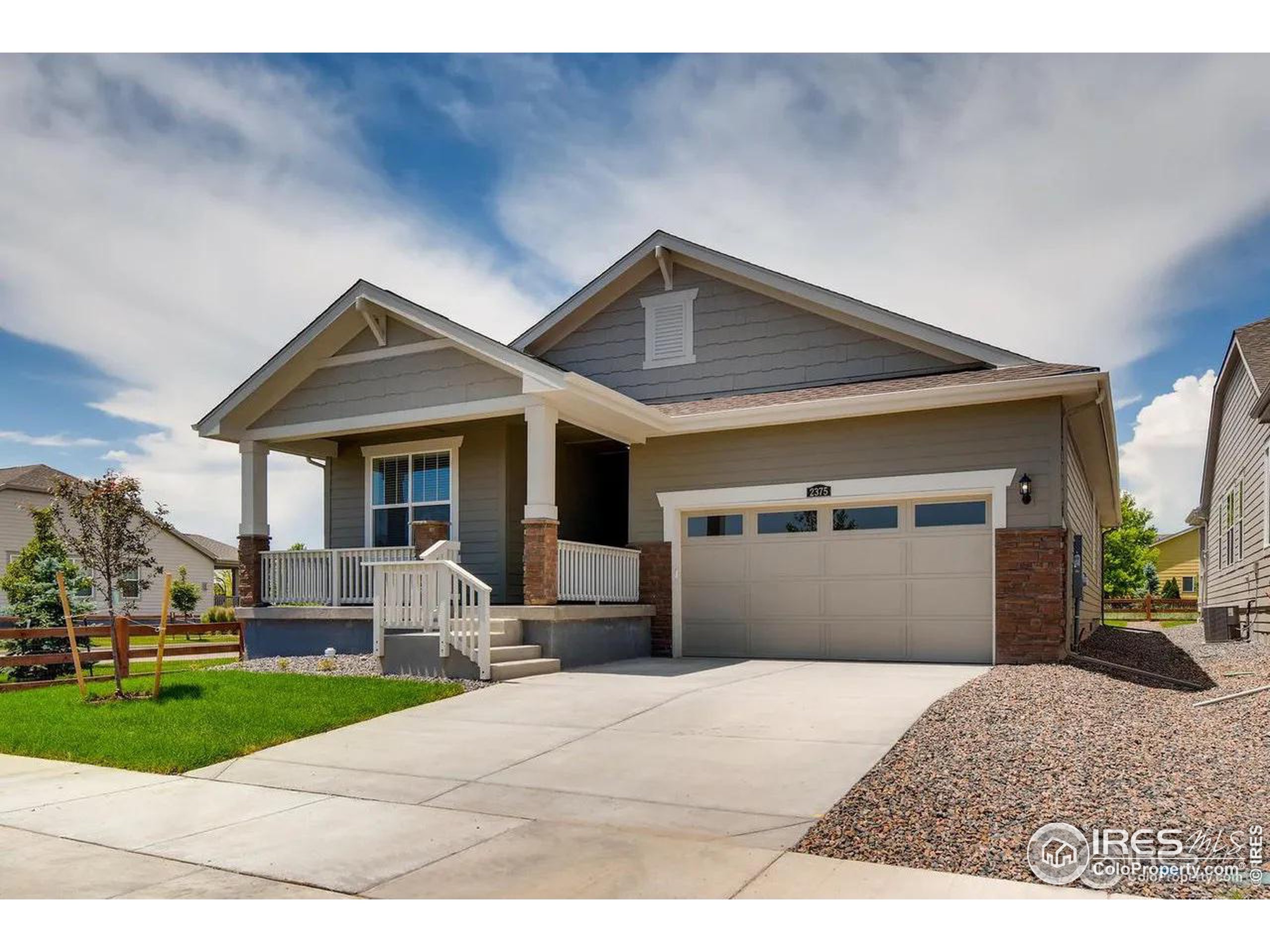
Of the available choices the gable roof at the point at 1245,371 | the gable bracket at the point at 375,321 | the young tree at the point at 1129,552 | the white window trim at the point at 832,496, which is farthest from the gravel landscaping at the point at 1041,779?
the young tree at the point at 1129,552

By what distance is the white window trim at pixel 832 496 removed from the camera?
470 inches

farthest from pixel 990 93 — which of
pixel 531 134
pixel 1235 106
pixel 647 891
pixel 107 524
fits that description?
pixel 107 524

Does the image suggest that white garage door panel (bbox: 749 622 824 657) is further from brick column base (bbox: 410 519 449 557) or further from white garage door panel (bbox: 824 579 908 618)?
brick column base (bbox: 410 519 449 557)

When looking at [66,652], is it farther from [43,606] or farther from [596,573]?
[596,573]

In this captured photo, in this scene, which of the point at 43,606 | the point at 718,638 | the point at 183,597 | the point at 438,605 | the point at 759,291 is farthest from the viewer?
the point at 183,597

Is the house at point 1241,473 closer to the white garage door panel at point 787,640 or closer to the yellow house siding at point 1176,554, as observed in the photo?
the white garage door panel at point 787,640

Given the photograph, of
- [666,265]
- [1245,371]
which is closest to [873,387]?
[666,265]

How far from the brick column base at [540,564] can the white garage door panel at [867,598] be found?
383cm

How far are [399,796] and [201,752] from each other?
7.38 feet

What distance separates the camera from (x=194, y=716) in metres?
8.73

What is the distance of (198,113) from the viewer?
7656 mm

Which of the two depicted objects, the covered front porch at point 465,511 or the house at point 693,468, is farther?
the covered front porch at point 465,511

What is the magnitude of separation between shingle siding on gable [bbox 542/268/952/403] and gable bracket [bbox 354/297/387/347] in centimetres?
372

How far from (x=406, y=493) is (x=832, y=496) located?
6.87 m
